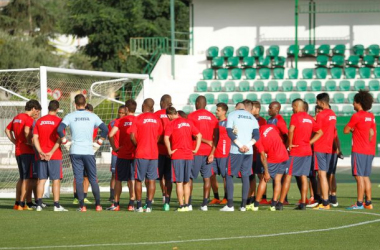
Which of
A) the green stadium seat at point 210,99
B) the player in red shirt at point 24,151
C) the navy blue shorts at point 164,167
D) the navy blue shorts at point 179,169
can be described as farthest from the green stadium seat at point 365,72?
the player in red shirt at point 24,151

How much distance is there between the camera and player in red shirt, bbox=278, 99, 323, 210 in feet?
49.5

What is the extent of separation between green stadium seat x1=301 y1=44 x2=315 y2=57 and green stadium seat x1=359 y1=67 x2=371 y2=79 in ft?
7.94

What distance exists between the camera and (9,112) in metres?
23.6

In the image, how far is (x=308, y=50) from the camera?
38.3m

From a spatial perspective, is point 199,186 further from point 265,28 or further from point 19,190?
point 265,28

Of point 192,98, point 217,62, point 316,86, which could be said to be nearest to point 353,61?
point 316,86

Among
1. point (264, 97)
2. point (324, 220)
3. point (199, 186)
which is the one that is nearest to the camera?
point (324, 220)

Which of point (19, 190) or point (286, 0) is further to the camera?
point (286, 0)

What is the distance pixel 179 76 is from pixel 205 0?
486 cm

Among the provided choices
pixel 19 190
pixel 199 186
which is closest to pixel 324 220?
pixel 19 190

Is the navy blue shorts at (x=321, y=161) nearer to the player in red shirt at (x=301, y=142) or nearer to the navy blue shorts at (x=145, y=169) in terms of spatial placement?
the player in red shirt at (x=301, y=142)

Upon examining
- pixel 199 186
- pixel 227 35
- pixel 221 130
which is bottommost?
pixel 199 186

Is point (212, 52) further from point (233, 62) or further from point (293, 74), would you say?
point (293, 74)

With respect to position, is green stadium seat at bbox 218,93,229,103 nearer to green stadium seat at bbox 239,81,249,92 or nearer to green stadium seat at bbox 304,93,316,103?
green stadium seat at bbox 239,81,249,92
